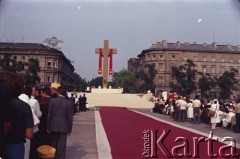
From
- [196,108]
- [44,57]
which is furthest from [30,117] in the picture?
[44,57]

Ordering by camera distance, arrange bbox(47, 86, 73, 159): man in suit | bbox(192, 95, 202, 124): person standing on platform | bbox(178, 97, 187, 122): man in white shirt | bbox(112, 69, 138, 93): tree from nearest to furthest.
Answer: bbox(47, 86, 73, 159): man in suit < bbox(192, 95, 202, 124): person standing on platform < bbox(178, 97, 187, 122): man in white shirt < bbox(112, 69, 138, 93): tree

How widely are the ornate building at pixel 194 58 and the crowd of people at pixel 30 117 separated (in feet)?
237

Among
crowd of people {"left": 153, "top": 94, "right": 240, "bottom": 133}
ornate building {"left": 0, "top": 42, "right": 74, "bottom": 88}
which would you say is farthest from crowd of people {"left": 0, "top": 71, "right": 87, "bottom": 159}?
ornate building {"left": 0, "top": 42, "right": 74, "bottom": 88}

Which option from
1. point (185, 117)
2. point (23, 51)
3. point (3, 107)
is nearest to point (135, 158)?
point (3, 107)

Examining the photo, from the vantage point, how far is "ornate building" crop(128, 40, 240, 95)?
78.8m

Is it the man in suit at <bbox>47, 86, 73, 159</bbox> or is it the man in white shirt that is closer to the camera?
the man in suit at <bbox>47, 86, 73, 159</bbox>

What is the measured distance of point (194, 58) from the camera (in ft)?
266

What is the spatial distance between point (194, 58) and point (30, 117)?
7812 cm

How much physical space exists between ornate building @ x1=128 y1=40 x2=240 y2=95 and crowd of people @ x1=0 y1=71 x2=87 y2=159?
7214cm

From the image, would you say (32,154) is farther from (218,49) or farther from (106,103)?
(218,49)

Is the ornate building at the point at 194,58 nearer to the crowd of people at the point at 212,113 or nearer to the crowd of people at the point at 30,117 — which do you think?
the crowd of people at the point at 212,113

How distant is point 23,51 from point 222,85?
103 feet

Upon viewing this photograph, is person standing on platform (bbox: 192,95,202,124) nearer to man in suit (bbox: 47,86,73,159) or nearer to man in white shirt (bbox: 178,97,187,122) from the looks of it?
man in white shirt (bbox: 178,97,187,122)

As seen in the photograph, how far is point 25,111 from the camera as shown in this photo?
461 centimetres
